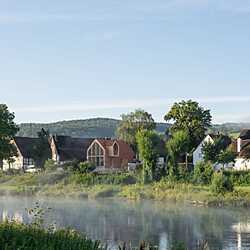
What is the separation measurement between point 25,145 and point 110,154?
1635cm

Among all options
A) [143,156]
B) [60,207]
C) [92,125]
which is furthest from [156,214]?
[92,125]

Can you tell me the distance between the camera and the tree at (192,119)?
7912cm

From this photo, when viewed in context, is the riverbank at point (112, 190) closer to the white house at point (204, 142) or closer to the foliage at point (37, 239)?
the white house at point (204, 142)

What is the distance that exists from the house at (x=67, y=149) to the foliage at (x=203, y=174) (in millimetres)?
31625

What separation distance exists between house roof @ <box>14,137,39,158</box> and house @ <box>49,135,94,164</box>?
2978 millimetres

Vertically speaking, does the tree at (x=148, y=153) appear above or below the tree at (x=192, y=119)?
below

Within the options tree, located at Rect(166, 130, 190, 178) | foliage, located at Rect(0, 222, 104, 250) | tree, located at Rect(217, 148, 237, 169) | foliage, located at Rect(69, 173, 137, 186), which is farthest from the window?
foliage, located at Rect(0, 222, 104, 250)

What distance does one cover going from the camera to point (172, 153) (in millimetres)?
66500

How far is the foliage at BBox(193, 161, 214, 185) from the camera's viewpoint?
57525mm

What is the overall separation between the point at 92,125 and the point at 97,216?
13538 cm

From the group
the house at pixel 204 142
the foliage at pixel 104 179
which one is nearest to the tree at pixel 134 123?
the house at pixel 204 142

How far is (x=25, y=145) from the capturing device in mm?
93750

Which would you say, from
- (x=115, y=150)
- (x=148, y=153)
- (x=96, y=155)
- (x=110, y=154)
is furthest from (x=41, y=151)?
(x=148, y=153)

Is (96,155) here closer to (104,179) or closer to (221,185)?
(104,179)
